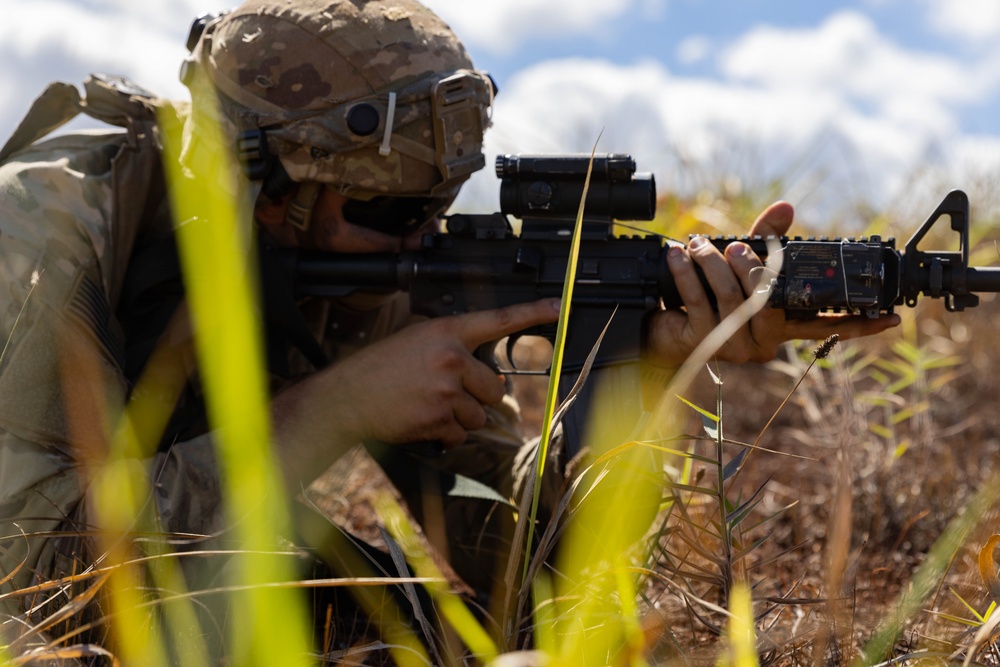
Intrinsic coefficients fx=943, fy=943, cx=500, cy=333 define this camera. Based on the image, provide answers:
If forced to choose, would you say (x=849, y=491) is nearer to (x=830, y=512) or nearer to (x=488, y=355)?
(x=488, y=355)

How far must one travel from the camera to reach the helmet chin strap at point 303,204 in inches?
107

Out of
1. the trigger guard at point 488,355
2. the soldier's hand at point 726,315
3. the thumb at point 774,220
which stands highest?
the thumb at point 774,220

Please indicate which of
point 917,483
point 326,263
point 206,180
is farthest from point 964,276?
point 206,180

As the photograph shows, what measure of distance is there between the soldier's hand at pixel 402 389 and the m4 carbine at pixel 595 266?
0.11m

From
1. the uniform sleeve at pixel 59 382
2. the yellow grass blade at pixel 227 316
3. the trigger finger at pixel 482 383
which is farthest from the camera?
the trigger finger at pixel 482 383

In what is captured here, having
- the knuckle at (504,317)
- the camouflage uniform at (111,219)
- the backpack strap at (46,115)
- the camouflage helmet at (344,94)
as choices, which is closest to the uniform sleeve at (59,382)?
the camouflage uniform at (111,219)

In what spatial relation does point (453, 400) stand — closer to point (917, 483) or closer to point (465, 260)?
point (465, 260)

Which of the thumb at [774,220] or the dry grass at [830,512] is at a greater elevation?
the thumb at [774,220]

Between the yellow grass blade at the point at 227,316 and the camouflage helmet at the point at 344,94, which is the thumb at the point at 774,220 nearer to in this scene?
the camouflage helmet at the point at 344,94

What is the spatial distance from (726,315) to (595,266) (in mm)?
395

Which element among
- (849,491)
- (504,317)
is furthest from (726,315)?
(849,491)

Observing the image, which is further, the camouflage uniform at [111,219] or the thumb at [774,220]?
the thumb at [774,220]

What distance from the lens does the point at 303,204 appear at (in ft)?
8.98

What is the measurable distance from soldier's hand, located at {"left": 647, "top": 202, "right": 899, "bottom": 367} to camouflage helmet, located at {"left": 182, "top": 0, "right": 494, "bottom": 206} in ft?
2.33
